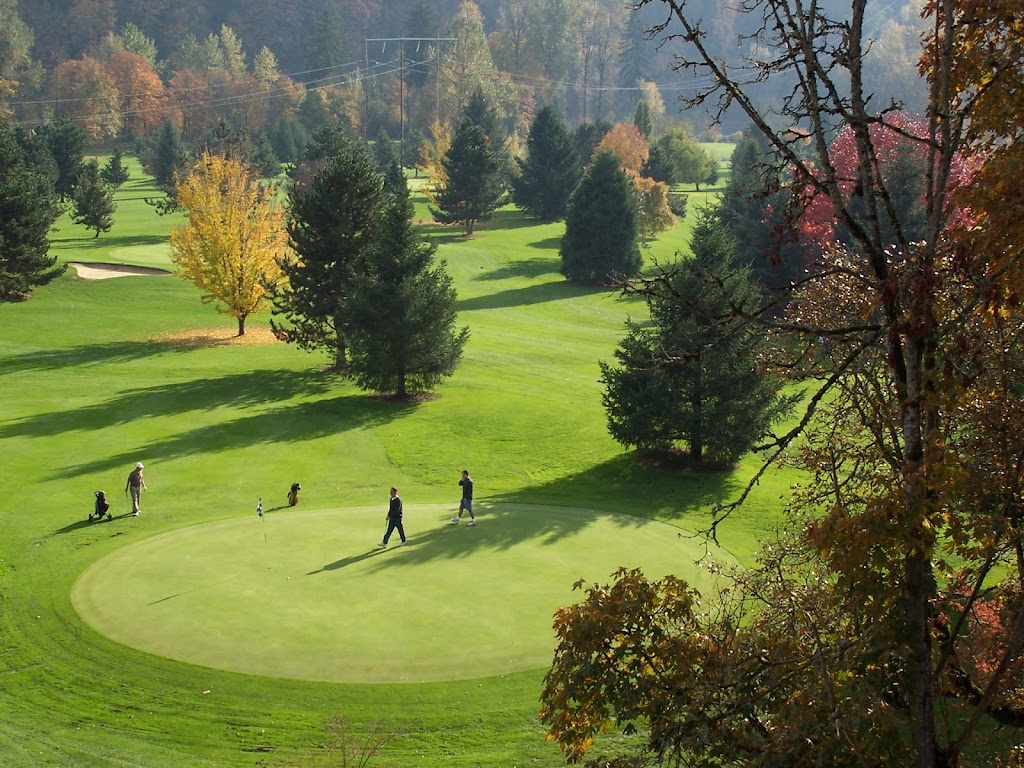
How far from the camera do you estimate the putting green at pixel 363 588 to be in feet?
57.5

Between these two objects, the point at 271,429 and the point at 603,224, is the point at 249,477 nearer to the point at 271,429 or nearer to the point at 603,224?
the point at 271,429

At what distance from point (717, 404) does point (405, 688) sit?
747 inches

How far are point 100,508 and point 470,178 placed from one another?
69182mm

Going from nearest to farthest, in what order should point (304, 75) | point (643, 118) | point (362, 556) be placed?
point (362, 556), point (643, 118), point (304, 75)

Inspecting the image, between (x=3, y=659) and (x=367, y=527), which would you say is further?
(x=367, y=527)

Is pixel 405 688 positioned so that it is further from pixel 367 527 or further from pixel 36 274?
pixel 36 274

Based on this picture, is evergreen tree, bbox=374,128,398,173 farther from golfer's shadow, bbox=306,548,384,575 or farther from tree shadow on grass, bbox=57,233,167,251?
golfer's shadow, bbox=306,548,384,575

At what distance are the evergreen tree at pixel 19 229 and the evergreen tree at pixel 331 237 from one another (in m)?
21.0

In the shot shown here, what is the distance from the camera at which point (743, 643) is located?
8578 mm

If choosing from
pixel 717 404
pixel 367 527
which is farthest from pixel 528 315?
pixel 367 527

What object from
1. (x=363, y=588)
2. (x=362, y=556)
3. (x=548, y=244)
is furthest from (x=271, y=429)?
(x=548, y=244)

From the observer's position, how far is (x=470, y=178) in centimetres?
9338

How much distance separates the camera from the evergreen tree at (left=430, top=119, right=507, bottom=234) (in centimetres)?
9288

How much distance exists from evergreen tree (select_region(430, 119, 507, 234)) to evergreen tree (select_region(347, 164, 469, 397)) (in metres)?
50.7
